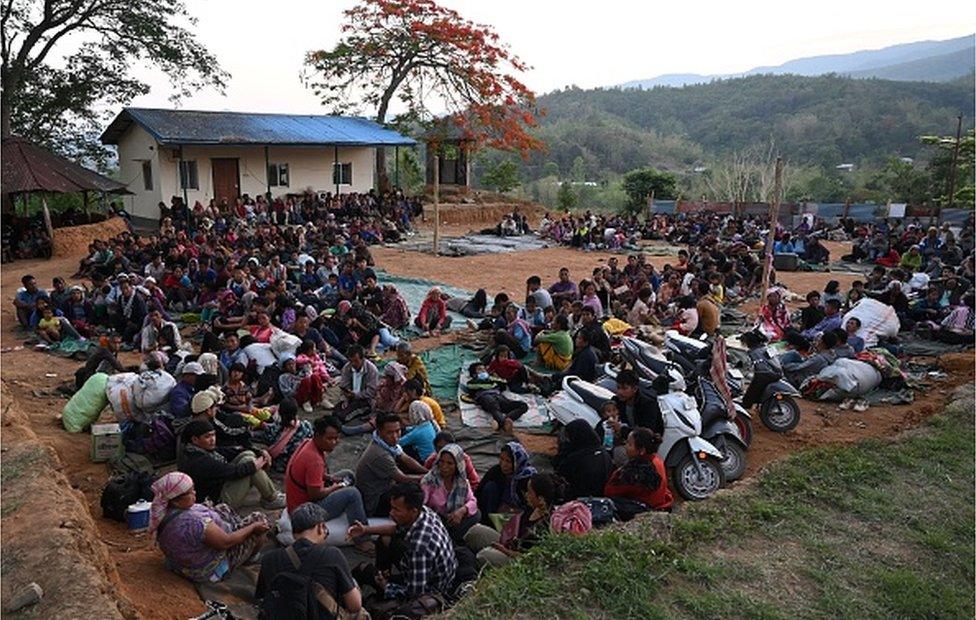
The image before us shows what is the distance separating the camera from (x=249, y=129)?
2511 centimetres

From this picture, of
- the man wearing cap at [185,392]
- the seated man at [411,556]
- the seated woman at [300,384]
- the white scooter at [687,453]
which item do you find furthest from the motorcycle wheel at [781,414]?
the man wearing cap at [185,392]

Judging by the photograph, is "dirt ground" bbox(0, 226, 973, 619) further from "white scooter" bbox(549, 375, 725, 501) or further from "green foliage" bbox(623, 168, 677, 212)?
"green foliage" bbox(623, 168, 677, 212)

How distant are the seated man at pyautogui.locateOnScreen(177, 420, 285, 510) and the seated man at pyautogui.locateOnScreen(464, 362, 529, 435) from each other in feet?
9.11

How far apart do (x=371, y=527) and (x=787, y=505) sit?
10.3 ft

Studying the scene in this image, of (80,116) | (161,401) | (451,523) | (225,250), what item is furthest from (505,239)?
(451,523)

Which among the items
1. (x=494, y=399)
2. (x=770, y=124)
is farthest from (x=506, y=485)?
(x=770, y=124)

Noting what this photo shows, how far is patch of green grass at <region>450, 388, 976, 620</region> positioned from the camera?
413 centimetres

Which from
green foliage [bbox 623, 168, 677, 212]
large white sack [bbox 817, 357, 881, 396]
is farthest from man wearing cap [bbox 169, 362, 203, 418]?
green foliage [bbox 623, 168, 677, 212]

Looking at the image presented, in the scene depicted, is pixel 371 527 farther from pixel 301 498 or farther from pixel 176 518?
pixel 176 518

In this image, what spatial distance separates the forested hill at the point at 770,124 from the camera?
5628 centimetres

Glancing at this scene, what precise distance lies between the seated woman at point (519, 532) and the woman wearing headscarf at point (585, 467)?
630mm

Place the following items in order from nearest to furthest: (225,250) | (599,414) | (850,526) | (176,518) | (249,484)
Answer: (176,518) < (850,526) < (249,484) < (599,414) < (225,250)

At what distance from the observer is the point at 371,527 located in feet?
16.7

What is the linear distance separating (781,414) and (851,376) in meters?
1.53
